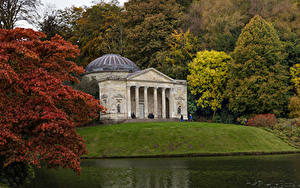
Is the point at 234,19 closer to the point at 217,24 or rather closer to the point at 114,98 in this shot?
the point at 217,24

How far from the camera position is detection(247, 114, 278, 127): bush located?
168ft

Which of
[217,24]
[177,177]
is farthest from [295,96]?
[177,177]

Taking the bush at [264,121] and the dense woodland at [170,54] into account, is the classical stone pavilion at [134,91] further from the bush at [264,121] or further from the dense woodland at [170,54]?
the bush at [264,121]

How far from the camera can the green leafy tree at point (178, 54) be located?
64.1 m

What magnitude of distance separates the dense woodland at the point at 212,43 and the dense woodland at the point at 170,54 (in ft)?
0.55

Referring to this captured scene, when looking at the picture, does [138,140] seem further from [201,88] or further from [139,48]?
[139,48]

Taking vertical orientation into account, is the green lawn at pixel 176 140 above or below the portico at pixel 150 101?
below

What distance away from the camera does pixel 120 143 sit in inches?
1597

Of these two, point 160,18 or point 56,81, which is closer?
point 56,81

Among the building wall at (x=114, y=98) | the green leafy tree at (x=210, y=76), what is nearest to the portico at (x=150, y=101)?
the building wall at (x=114, y=98)

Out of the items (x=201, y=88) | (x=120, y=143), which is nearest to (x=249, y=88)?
(x=201, y=88)

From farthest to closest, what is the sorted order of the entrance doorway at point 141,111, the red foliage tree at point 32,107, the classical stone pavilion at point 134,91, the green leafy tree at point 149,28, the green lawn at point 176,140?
the green leafy tree at point 149,28 < the entrance doorway at point 141,111 < the classical stone pavilion at point 134,91 < the green lawn at point 176,140 < the red foliage tree at point 32,107

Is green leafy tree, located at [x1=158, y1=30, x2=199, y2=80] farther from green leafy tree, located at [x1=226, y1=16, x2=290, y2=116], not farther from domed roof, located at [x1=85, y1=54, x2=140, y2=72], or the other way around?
green leafy tree, located at [x1=226, y1=16, x2=290, y2=116]

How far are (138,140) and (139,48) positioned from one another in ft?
100
